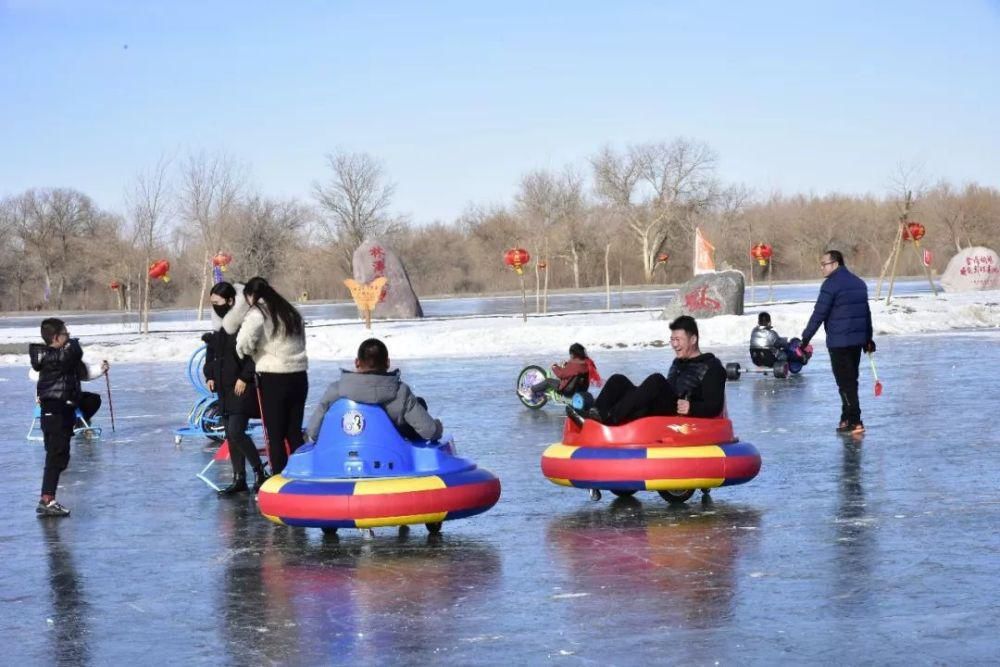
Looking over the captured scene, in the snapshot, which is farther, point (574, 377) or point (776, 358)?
point (776, 358)

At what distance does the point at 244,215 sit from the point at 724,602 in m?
82.9

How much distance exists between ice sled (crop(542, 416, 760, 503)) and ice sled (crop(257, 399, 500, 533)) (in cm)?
99

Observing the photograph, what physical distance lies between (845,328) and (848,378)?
0.52 m

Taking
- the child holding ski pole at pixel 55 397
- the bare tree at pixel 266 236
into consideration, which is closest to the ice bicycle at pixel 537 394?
the child holding ski pole at pixel 55 397

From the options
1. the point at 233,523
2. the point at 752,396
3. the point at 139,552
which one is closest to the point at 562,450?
the point at 233,523

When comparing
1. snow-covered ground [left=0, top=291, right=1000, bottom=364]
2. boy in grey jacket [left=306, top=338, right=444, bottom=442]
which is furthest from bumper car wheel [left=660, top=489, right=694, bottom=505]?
snow-covered ground [left=0, top=291, right=1000, bottom=364]

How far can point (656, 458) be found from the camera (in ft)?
30.6

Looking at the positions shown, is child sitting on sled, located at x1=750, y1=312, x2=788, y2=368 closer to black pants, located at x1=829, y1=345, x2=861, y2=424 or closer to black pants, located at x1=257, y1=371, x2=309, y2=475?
black pants, located at x1=829, y1=345, x2=861, y2=424

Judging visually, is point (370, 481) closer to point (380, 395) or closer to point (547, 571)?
point (380, 395)

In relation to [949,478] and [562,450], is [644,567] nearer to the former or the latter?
[562,450]

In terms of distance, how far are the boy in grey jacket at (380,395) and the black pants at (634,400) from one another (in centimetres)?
140

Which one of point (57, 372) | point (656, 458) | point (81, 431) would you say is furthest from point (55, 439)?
point (81, 431)

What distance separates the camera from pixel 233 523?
958 cm

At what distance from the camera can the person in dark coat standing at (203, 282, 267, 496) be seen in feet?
35.4
